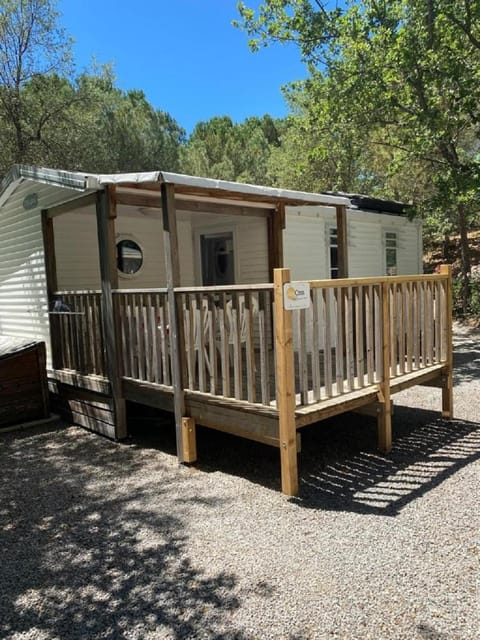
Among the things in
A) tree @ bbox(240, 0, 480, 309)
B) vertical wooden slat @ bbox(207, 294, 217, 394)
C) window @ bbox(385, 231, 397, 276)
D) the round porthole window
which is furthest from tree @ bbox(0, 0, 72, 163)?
vertical wooden slat @ bbox(207, 294, 217, 394)

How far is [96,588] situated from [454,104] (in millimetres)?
10131

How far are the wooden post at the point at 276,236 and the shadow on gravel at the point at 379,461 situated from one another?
8.57ft

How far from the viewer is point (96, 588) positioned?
2.46 m

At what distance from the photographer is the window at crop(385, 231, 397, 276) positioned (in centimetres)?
1111

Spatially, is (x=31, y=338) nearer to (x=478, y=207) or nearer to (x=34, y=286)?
(x=34, y=286)

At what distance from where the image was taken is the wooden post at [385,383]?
13.9 feet

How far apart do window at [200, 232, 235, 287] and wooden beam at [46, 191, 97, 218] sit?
9.13 ft

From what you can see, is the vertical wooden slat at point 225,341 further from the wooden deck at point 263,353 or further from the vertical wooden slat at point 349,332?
the vertical wooden slat at point 349,332

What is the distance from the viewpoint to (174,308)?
13.7 ft

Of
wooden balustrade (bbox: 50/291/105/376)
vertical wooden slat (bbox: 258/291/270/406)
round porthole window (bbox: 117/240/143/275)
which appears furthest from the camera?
round porthole window (bbox: 117/240/143/275)

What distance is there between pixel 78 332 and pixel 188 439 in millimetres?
2153

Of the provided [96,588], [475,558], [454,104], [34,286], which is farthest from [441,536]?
[454,104]

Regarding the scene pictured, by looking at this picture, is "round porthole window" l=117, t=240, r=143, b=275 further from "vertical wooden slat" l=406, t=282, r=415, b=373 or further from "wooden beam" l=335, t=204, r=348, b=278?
"vertical wooden slat" l=406, t=282, r=415, b=373

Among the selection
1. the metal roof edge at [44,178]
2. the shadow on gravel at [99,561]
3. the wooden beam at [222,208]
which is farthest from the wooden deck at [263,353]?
the wooden beam at [222,208]
